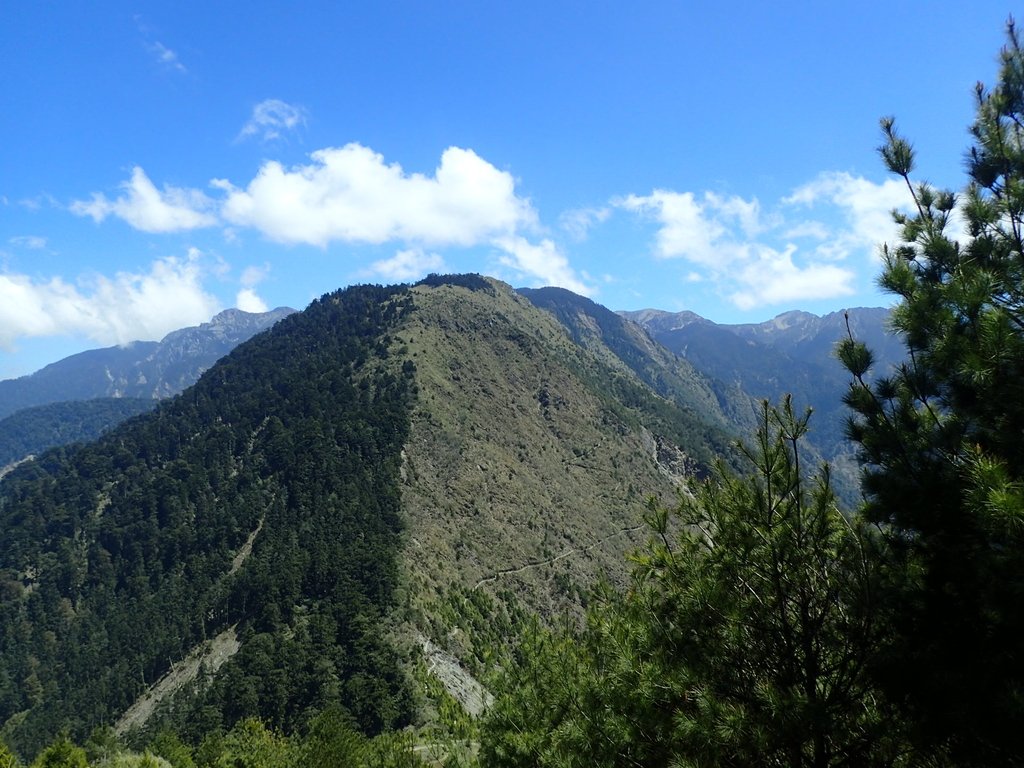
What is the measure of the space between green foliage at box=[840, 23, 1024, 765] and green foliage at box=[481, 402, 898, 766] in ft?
1.66

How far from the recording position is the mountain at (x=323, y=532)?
85812 millimetres

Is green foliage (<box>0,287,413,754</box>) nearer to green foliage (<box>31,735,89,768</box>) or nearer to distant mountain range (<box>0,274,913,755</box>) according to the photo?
distant mountain range (<box>0,274,913,755</box>)

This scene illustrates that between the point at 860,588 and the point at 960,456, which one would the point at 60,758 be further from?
the point at 960,456

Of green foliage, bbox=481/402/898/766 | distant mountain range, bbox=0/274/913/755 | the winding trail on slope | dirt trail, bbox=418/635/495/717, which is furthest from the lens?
the winding trail on slope

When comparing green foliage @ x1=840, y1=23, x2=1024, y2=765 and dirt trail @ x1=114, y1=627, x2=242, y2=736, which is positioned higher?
green foliage @ x1=840, y1=23, x2=1024, y2=765

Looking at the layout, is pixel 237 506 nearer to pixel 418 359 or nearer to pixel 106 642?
pixel 106 642

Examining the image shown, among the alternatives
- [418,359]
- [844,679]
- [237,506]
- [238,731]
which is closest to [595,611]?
[844,679]

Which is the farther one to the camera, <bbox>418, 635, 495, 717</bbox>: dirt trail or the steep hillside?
the steep hillside

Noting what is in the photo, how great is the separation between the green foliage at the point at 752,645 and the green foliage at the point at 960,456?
0.50 metres

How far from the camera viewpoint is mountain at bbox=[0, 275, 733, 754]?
85812mm

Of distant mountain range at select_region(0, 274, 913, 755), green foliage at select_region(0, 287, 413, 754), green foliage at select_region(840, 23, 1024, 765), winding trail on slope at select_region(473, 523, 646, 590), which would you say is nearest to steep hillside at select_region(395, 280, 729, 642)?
winding trail on slope at select_region(473, 523, 646, 590)

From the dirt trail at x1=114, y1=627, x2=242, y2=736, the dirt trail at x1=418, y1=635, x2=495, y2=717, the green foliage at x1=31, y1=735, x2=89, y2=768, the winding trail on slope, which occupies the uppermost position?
the green foliage at x1=31, y1=735, x2=89, y2=768

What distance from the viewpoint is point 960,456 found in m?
6.04

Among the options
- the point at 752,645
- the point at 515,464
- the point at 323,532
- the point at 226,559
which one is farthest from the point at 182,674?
the point at 752,645
